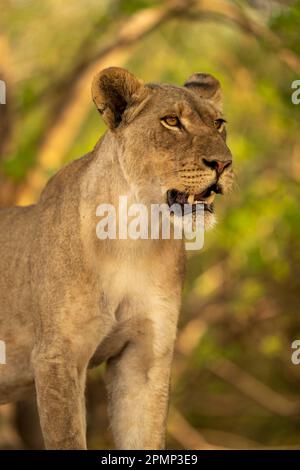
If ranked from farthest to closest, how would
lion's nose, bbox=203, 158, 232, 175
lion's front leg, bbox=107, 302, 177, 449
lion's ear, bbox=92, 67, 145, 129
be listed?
lion's front leg, bbox=107, 302, 177, 449, lion's ear, bbox=92, 67, 145, 129, lion's nose, bbox=203, 158, 232, 175

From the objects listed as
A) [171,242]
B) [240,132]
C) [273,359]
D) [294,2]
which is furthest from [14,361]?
[273,359]

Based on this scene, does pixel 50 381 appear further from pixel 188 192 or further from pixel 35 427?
pixel 35 427

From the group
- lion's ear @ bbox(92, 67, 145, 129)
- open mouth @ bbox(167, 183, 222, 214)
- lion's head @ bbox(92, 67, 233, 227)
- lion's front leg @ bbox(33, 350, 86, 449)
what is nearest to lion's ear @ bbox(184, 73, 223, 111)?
lion's head @ bbox(92, 67, 233, 227)

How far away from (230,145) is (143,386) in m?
6.63

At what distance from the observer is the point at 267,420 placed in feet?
54.6

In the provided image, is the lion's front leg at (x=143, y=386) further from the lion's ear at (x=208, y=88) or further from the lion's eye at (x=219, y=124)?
the lion's ear at (x=208, y=88)

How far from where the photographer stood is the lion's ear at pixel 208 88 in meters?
5.95

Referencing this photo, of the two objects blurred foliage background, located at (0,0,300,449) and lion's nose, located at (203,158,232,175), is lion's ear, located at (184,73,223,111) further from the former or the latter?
blurred foliage background, located at (0,0,300,449)

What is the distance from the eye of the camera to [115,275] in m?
5.40

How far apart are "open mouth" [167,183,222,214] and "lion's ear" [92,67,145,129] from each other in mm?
484

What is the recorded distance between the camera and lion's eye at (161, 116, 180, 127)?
523cm

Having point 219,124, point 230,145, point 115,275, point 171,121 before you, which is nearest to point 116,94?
point 171,121

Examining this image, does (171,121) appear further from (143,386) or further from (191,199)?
(143,386)

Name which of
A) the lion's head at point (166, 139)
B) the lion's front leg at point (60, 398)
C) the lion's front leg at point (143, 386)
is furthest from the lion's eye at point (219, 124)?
the lion's front leg at point (60, 398)
